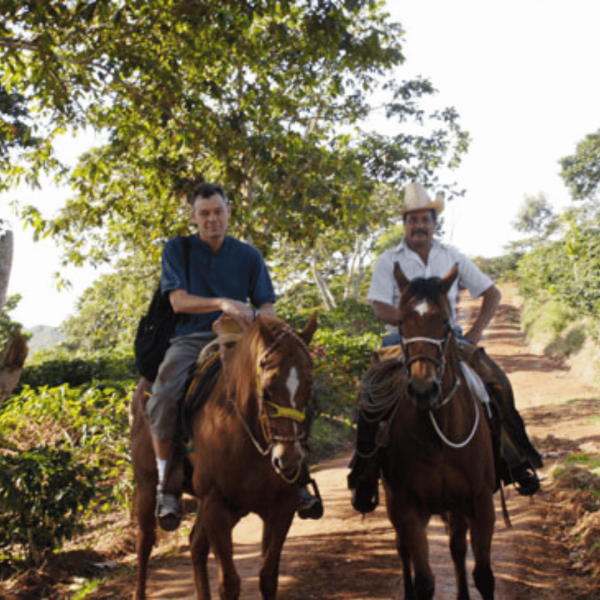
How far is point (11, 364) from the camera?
4199 millimetres

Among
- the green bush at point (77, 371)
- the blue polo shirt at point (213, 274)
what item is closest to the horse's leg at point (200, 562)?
the blue polo shirt at point (213, 274)

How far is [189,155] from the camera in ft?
42.2

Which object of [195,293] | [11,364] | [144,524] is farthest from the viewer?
[144,524]

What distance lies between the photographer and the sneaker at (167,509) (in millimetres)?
4836

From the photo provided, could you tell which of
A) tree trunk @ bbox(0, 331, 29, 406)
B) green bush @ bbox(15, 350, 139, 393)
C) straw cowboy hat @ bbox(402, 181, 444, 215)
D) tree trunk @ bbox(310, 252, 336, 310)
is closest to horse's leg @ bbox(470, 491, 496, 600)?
straw cowboy hat @ bbox(402, 181, 444, 215)

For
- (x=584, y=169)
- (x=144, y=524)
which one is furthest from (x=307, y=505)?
(x=584, y=169)

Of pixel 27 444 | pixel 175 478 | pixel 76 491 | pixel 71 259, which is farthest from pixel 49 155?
pixel 175 478

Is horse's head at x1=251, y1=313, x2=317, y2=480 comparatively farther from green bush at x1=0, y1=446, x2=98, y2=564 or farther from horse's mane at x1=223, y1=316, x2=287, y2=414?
green bush at x1=0, y1=446, x2=98, y2=564

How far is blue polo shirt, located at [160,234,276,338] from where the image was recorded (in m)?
5.05

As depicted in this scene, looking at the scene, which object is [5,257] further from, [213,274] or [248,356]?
[248,356]

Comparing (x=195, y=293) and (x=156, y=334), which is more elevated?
(x=195, y=293)

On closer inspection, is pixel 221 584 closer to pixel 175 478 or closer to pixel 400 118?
pixel 175 478

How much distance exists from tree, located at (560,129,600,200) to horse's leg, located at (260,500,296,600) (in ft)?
164

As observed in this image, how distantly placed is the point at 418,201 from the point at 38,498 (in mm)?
4472
